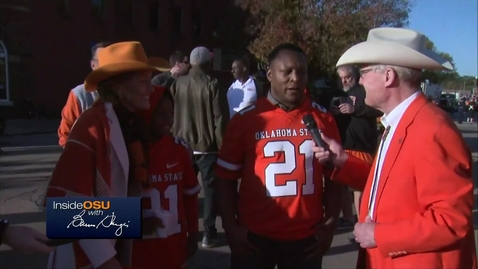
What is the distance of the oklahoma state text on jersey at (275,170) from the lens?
10.4 ft

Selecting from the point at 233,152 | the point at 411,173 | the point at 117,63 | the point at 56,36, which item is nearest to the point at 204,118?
the point at 233,152

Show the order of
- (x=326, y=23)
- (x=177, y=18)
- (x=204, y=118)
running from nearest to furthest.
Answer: (x=204, y=118) → (x=326, y=23) → (x=177, y=18)

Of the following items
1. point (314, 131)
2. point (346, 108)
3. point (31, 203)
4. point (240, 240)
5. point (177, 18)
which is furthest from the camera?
point (177, 18)

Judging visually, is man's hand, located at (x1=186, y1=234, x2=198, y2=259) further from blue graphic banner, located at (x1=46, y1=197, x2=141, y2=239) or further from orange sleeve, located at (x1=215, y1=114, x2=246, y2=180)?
blue graphic banner, located at (x1=46, y1=197, x2=141, y2=239)

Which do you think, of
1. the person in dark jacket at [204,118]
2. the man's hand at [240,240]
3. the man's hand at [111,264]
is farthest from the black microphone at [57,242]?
the person in dark jacket at [204,118]

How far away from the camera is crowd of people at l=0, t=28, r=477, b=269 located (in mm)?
2246

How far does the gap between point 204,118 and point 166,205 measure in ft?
10.3

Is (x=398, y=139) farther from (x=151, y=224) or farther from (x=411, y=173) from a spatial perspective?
(x=151, y=224)

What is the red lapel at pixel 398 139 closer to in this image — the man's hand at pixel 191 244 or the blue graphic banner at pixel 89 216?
the blue graphic banner at pixel 89 216

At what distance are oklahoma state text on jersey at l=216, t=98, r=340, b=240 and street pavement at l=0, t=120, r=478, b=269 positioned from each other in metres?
2.39

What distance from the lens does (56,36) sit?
2653 cm

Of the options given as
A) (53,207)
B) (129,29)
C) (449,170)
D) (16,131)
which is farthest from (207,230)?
(129,29)

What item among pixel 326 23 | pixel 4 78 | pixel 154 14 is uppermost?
pixel 154 14

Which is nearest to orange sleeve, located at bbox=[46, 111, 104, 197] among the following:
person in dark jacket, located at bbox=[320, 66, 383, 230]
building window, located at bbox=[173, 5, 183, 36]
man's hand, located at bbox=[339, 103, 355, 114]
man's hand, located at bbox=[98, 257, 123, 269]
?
man's hand, located at bbox=[98, 257, 123, 269]
